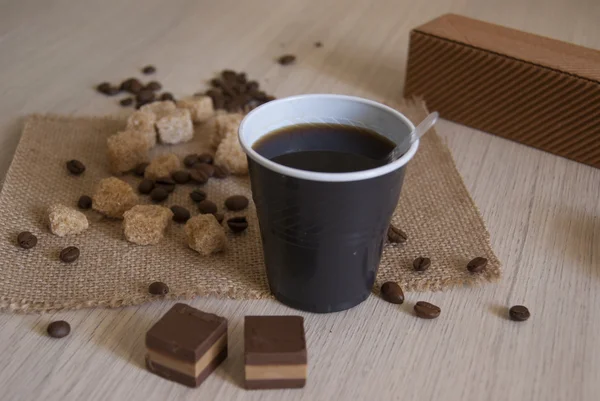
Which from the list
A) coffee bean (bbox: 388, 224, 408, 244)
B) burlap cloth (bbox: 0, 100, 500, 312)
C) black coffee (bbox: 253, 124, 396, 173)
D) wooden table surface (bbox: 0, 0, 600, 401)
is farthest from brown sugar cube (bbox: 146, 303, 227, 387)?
coffee bean (bbox: 388, 224, 408, 244)

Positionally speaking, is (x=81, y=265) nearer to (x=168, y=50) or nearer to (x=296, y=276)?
(x=296, y=276)

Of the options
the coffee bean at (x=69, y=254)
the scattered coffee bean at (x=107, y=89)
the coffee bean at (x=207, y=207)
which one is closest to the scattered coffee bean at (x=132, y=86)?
the scattered coffee bean at (x=107, y=89)

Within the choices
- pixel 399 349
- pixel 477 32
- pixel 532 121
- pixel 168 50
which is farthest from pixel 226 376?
pixel 168 50

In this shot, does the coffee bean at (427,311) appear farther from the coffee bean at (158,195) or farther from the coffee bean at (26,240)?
the coffee bean at (26,240)

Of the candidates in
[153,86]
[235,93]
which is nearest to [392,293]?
[235,93]

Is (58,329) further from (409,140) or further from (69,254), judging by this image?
(409,140)
